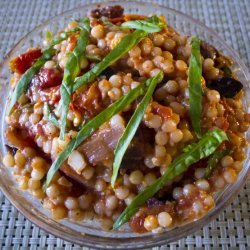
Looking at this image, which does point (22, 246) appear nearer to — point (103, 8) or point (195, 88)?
point (195, 88)

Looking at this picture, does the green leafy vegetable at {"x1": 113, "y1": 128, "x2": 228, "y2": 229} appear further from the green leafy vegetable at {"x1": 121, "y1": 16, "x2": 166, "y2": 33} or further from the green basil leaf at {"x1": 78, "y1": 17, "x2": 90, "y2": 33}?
the green basil leaf at {"x1": 78, "y1": 17, "x2": 90, "y2": 33}

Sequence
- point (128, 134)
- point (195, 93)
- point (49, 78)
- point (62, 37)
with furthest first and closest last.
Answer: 1. point (62, 37)
2. point (49, 78)
3. point (195, 93)
4. point (128, 134)

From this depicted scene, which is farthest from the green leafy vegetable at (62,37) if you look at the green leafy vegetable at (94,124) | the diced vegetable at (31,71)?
the green leafy vegetable at (94,124)

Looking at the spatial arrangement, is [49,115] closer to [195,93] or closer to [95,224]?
[95,224]

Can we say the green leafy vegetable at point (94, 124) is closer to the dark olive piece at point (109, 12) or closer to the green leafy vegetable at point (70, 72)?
the green leafy vegetable at point (70, 72)

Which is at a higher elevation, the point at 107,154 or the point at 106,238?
the point at 107,154

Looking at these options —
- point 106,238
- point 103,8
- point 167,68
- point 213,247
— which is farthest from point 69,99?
point 213,247

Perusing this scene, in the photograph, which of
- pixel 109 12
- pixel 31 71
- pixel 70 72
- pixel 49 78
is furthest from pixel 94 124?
pixel 109 12
